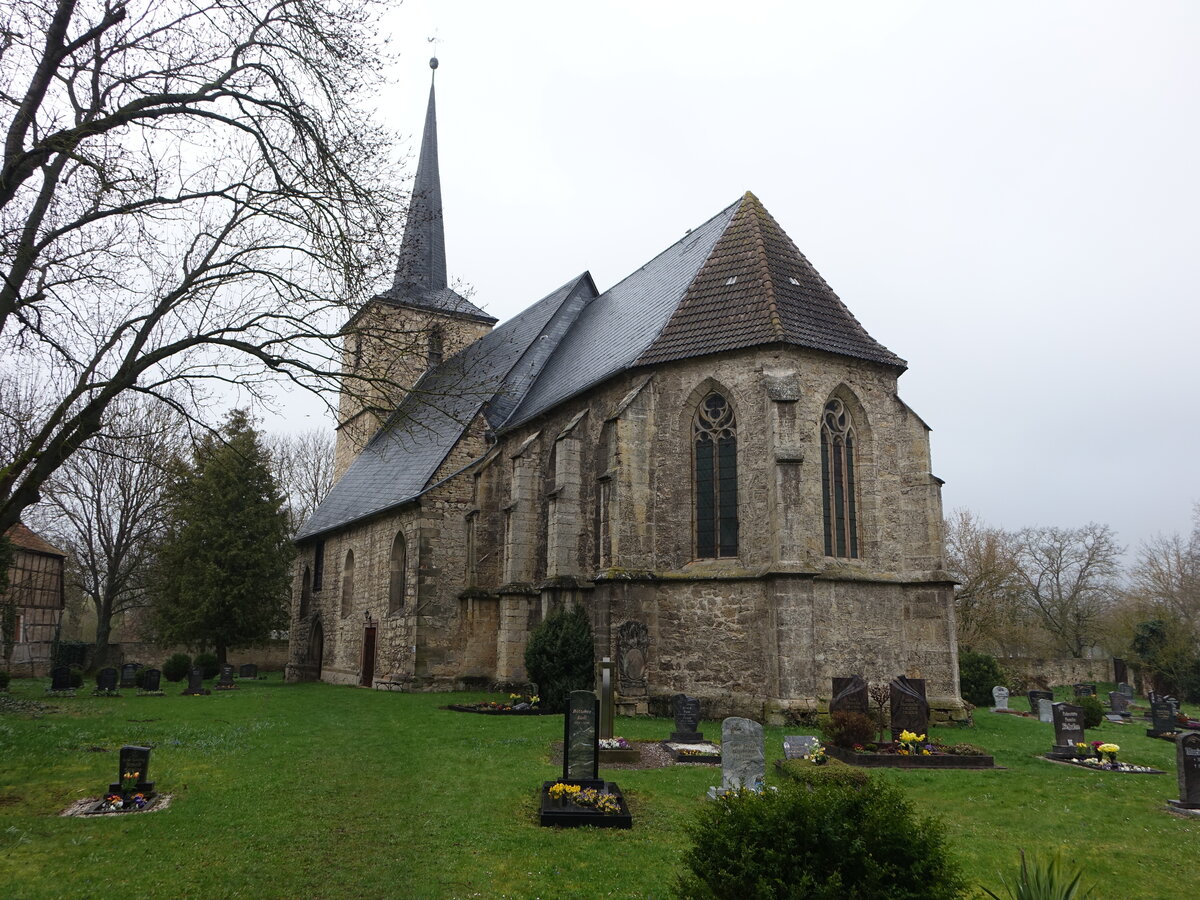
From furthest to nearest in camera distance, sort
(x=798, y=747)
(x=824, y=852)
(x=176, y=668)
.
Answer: (x=176, y=668), (x=798, y=747), (x=824, y=852)

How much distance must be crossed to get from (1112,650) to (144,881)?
46.7 metres

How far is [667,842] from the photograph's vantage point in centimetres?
749

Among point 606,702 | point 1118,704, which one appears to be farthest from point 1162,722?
point 606,702

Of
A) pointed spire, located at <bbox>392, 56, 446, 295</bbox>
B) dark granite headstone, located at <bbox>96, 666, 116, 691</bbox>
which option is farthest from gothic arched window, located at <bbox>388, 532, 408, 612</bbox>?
pointed spire, located at <bbox>392, 56, 446, 295</bbox>

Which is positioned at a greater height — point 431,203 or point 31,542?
point 431,203

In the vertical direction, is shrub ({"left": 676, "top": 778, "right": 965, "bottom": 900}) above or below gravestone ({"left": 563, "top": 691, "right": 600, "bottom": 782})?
above

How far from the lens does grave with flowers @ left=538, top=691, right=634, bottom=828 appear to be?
318 inches

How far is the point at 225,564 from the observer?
3231 cm

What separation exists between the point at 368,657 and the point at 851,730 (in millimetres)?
18769

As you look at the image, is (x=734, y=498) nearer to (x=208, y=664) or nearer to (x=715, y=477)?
(x=715, y=477)

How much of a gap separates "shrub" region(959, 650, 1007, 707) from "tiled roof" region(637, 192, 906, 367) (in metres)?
11.8

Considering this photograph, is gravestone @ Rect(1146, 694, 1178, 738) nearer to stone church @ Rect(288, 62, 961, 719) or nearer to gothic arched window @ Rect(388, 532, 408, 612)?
stone church @ Rect(288, 62, 961, 719)

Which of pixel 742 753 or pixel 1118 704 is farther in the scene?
pixel 1118 704

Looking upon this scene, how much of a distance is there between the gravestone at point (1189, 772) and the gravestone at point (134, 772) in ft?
37.5
